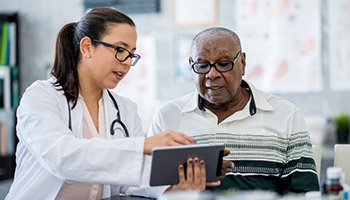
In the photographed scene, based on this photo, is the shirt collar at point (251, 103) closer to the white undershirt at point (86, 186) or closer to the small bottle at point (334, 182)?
the white undershirt at point (86, 186)

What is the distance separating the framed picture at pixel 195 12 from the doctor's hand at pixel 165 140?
8.91 ft

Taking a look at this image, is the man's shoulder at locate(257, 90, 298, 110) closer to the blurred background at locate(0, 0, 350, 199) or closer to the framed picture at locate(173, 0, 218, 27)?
the blurred background at locate(0, 0, 350, 199)

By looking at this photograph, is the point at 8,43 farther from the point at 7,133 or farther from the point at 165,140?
the point at 165,140

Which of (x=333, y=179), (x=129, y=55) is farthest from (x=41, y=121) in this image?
(x=333, y=179)

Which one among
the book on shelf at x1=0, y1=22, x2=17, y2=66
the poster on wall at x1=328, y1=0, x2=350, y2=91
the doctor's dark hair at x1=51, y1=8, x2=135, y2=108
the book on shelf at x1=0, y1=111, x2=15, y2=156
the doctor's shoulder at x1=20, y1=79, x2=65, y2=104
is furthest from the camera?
the book on shelf at x1=0, y1=111, x2=15, y2=156

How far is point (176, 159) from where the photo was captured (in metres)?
1.36

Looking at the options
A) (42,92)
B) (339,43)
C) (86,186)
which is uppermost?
(339,43)

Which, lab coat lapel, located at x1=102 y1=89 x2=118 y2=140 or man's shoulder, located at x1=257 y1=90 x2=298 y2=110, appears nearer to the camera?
lab coat lapel, located at x1=102 y1=89 x2=118 y2=140

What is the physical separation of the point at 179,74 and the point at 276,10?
0.99m

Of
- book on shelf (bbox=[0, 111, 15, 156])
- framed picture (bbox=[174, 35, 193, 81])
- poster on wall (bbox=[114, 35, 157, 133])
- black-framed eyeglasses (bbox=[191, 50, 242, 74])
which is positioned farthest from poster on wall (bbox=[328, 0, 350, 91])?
book on shelf (bbox=[0, 111, 15, 156])

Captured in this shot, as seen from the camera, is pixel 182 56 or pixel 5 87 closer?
pixel 182 56

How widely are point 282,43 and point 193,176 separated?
2557 millimetres

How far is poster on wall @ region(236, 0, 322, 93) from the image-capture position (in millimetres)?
3691

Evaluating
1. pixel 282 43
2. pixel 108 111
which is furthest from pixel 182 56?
pixel 108 111
